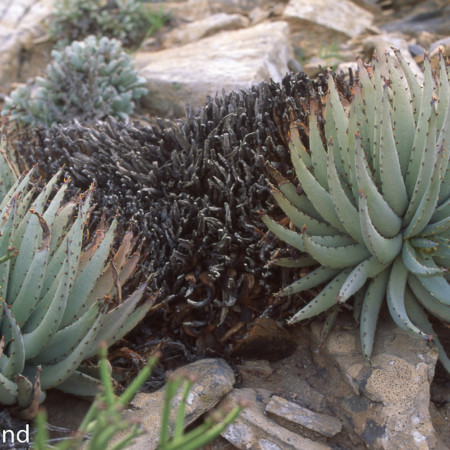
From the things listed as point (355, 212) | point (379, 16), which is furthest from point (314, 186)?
point (379, 16)

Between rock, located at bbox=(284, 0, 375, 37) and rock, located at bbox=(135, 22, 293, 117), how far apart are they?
82 centimetres

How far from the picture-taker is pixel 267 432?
2414 mm

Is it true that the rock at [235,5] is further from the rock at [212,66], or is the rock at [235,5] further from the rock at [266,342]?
the rock at [266,342]

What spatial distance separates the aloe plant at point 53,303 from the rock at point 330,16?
5.48m

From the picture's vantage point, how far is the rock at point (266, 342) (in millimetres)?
2844

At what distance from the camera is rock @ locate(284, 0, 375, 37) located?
714 cm

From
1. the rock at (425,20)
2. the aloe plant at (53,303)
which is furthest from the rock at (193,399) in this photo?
the rock at (425,20)

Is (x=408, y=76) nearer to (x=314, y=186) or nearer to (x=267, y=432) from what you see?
(x=314, y=186)

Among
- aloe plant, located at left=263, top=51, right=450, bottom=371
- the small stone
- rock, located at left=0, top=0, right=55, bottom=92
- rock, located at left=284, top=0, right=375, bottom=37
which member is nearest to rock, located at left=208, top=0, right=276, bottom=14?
rock, located at left=284, top=0, right=375, bottom=37

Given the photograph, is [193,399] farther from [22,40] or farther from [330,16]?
[22,40]

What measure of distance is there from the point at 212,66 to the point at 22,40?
3.38m

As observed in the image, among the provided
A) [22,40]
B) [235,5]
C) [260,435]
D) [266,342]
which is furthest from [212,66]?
[260,435]

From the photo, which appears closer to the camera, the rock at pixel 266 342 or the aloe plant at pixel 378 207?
the aloe plant at pixel 378 207

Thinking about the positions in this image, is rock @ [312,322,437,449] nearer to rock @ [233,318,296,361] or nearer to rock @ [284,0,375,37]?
rock @ [233,318,296,361]
